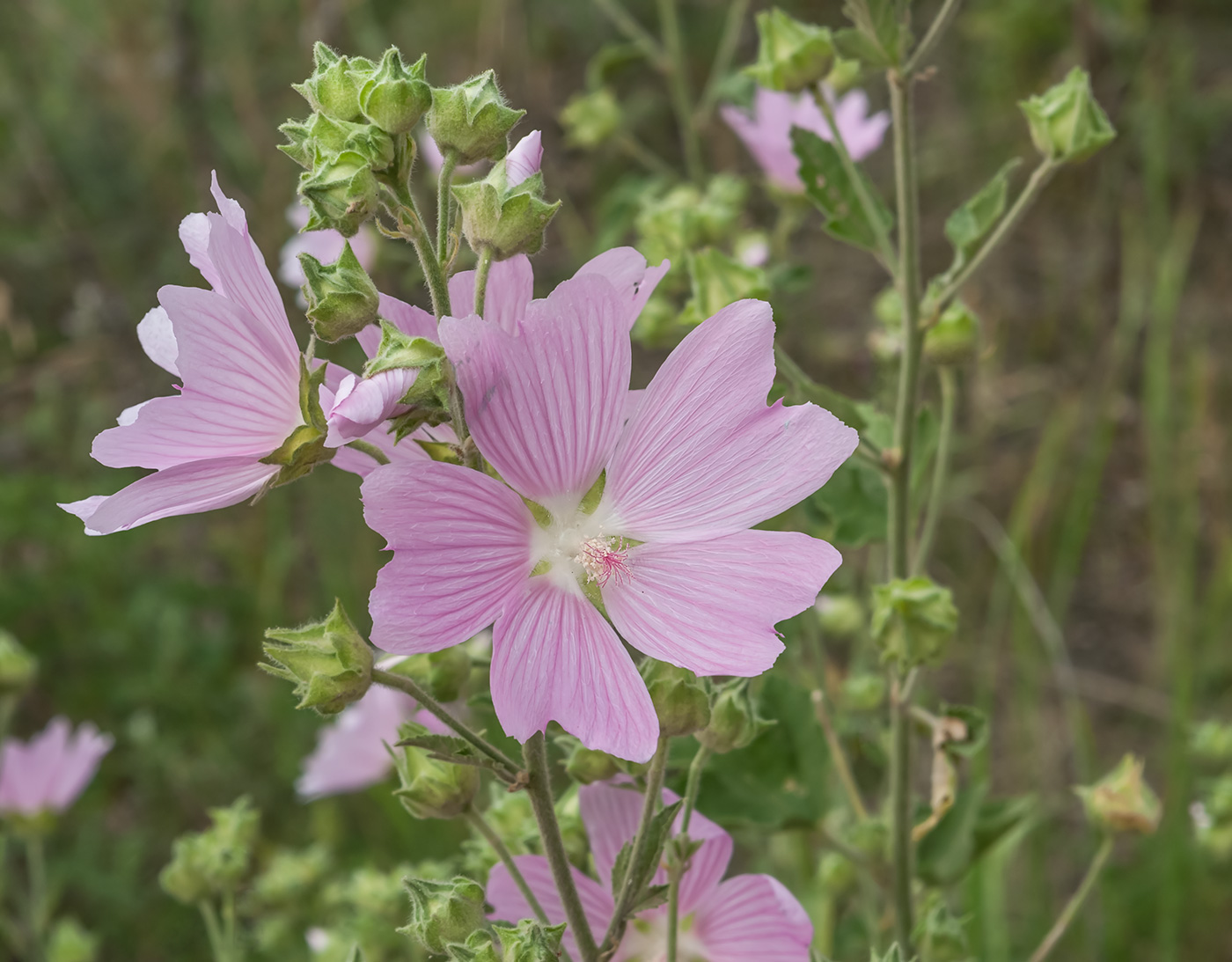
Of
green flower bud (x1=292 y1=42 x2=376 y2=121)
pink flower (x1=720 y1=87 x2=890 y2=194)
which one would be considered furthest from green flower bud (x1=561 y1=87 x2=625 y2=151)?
Answer: green flower bud (x1=292 y1=42 x2=376 y2=121)

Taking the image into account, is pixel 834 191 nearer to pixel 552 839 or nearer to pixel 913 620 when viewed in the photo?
pixel 913 620

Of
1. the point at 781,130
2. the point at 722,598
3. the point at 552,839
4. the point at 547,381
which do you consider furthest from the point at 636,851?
the point at 781,130

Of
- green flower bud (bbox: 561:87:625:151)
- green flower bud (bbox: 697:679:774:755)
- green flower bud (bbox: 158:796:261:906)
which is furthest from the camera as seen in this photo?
green flower bud (bbox: 561:87:625:151)

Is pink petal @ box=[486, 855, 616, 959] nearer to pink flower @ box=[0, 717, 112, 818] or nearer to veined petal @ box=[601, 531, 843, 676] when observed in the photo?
veined petal @ box=[601, 531, 843, 676]

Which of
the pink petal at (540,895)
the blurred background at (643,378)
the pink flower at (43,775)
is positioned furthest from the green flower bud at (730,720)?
the pink flower at (43,775)

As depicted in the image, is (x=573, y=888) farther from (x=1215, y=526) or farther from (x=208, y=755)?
(x=1215, y=526)

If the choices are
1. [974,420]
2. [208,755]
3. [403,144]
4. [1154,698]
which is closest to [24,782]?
[208,755]
